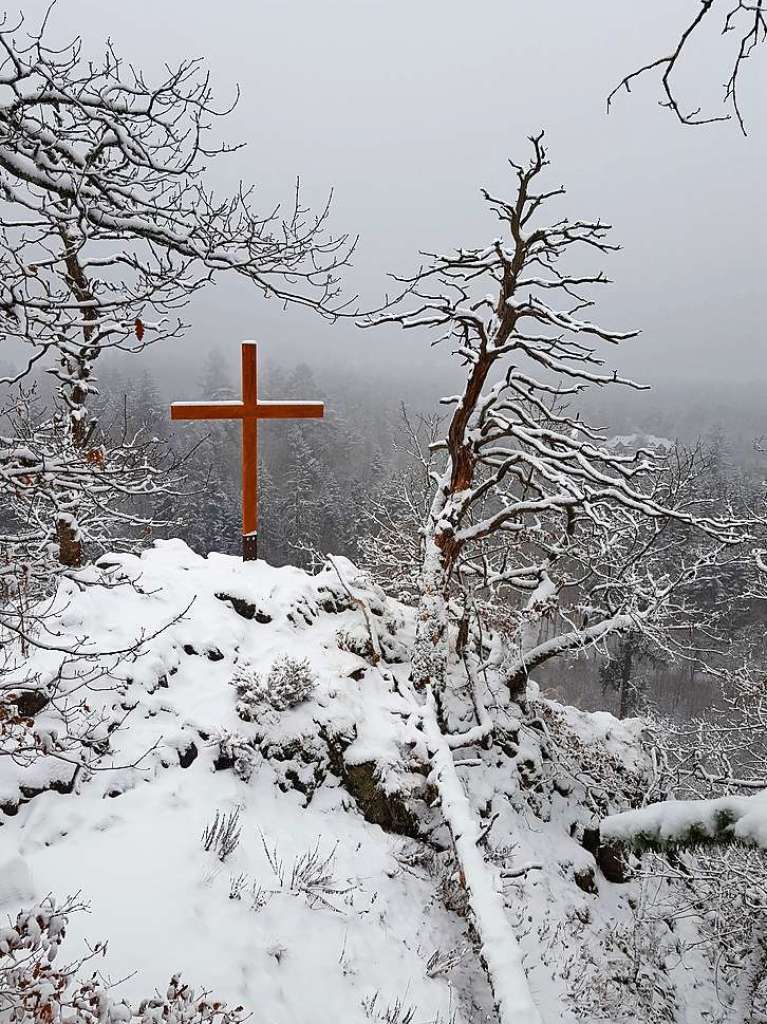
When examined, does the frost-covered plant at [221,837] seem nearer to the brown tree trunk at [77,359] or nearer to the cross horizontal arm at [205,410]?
the brown tree trunk at [77,359]

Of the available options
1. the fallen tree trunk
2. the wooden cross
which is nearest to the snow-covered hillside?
the fallen tree trunk

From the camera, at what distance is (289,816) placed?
582 cm

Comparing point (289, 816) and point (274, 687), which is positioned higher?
point (274, 687)

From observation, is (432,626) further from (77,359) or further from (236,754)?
(77,359)

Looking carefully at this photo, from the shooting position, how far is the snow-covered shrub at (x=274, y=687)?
660cm

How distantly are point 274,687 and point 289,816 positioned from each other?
1.48m

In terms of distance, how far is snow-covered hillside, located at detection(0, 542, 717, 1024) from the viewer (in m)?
4.04

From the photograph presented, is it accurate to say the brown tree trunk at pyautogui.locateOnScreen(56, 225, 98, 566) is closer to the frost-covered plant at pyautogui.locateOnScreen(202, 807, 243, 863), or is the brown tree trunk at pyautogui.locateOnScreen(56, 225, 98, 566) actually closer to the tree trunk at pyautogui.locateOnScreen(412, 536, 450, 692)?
the frost-covered plant at pyautogui.locateOnScreen(202, 807, 243, 863)

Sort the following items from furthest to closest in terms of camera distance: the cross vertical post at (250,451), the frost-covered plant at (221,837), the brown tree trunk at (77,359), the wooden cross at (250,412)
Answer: the cross vertical post at (250,451) → the wooden cross at (250,412) → the frost-covered plant at (221,837) → the brown tree trunk at (77,359)

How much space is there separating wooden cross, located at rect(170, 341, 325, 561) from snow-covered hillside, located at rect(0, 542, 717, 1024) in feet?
3.91

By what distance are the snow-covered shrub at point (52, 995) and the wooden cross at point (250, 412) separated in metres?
6.34

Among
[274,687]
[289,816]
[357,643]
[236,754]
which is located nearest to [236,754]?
[236,754]

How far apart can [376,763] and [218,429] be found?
134ft

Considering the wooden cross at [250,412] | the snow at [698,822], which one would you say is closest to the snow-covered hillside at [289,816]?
the wooden cross at [250,412]
